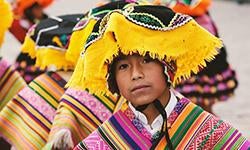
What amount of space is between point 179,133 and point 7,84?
2173mm

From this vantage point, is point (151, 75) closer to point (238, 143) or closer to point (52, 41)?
point (238, 143)

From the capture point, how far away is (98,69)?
4238 mm

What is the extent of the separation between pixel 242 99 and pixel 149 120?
5.98 metres

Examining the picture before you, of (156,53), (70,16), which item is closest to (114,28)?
(156,53)

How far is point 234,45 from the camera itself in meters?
14.6

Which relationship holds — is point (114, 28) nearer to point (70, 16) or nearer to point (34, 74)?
point (70, 16)

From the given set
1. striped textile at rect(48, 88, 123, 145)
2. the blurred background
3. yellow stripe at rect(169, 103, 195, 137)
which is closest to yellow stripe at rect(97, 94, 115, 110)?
striped textile at rect(48, 88, 123, 145)

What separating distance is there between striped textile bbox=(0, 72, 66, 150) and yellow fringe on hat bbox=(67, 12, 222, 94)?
139 centimetres

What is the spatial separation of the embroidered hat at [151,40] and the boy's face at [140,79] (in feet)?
0.16

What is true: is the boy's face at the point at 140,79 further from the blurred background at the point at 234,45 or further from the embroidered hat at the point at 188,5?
the blurred background at the point at 234,45

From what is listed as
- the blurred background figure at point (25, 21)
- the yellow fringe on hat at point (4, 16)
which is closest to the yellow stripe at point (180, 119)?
the yellow fringe on hat at point (4, 16)

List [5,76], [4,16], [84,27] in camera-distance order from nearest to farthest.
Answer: [84,27]
[4,16]
[5,76]

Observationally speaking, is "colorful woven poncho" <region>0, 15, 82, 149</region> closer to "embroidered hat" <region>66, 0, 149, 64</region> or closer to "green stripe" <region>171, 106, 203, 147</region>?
"embroidered hat" <region>66, 0, 149, 64</region>

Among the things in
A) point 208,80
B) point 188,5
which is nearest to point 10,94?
point 188,5
